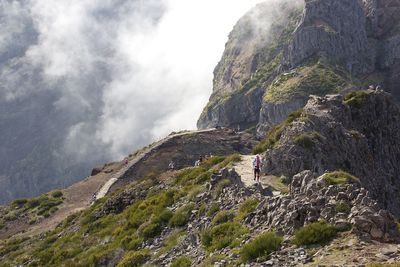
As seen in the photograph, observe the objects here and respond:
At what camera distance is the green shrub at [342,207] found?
18973 mm

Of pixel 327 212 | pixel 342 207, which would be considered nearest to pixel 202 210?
pixel 327 212

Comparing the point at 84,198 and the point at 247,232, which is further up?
the point at 84,198

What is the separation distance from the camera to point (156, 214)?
33875 mm

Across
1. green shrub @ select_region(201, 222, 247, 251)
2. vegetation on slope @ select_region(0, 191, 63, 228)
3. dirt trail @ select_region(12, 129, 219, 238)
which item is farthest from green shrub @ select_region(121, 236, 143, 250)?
vegetation on slope @ select_region(0, 191, 63, 228)

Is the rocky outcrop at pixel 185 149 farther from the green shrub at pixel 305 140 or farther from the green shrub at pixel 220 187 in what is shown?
the green shrub at pixel 220 187

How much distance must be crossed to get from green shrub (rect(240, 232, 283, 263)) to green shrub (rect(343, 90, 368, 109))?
32.3 metres

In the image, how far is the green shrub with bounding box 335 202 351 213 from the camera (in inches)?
747

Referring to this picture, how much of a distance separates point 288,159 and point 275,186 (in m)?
4.79

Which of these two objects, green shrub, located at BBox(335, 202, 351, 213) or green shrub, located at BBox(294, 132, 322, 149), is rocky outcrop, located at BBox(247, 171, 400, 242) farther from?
green shrub, located at BBox(294, 132, 322, 149)

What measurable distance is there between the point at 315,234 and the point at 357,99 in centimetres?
3422

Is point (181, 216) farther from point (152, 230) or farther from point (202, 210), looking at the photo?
point (152, 230)

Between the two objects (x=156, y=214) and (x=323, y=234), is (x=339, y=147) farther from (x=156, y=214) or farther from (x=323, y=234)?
(x=323, y=234)

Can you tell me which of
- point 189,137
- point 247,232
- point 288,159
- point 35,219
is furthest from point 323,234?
point 189,137

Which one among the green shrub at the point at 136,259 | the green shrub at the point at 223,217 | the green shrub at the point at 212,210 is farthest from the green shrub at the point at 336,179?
the green shrub at the point at 136,259
